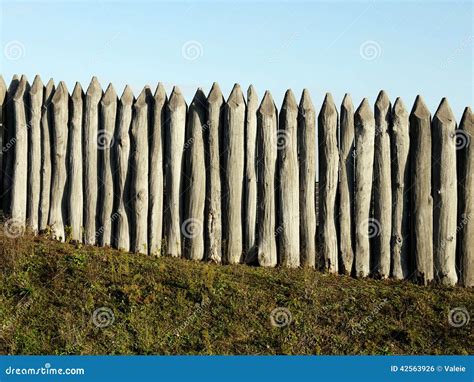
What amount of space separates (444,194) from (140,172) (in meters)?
4.74

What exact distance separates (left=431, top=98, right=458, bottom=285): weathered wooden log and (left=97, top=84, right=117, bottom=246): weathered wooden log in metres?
5.09

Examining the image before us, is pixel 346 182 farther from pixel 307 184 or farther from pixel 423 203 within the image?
pixel 423 203

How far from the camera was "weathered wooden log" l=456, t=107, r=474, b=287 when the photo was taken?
11.1 meters

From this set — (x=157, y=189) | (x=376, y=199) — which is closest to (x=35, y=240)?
(x=157, y=189)

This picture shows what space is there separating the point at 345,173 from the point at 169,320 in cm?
375

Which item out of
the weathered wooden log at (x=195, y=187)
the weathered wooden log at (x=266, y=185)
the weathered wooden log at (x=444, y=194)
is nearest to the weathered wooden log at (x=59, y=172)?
the weathered wooden log at (x=195, y=187)

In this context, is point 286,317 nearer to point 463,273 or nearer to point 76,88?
point 463,273

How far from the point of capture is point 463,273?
11.1 meters

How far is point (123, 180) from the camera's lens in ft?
37.9

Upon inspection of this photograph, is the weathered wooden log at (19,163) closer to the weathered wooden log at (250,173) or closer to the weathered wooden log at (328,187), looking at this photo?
the weathered wooden log at (250,173)

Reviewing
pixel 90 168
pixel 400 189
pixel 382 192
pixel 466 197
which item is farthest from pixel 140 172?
pixel 466 197

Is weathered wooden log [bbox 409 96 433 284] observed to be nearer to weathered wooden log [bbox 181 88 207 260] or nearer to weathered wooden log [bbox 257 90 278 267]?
weathered wooden log [bbox 257 90 278 267]

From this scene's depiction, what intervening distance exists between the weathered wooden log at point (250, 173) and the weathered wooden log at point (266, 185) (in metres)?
0.08

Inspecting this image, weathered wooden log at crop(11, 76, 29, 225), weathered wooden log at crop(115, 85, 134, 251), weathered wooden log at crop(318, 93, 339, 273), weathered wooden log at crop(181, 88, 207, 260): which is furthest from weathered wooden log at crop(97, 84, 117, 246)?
weathered wooden log at crop(318, 93, 339, 273)
